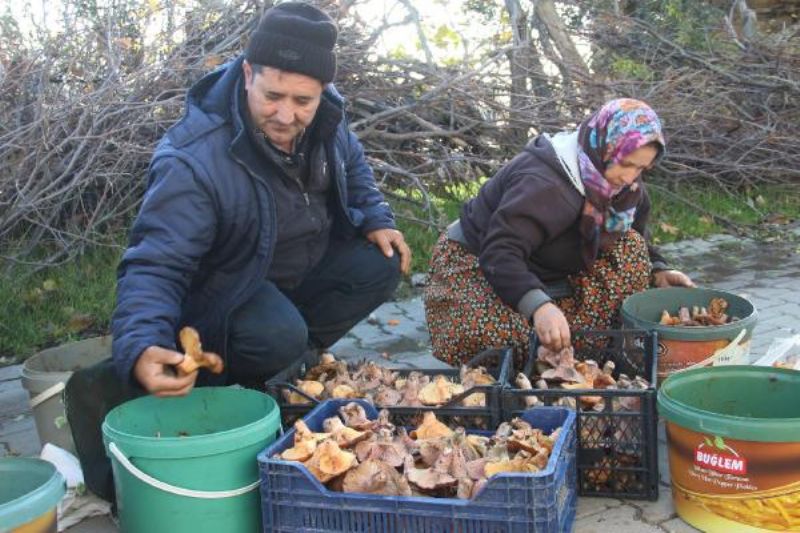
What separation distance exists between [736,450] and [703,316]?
38.8 inches

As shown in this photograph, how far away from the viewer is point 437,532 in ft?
6.27

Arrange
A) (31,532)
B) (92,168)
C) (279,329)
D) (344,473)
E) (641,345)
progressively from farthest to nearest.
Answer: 1. (92,168)
2. (641,345)
3. (279,329)
4. (344,473)
5. (31,532)

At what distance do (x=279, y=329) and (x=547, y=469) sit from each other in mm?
999

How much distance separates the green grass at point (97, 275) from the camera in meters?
4.11

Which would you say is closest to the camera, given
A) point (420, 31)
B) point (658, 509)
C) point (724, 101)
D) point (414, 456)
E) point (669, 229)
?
point (414, 456)

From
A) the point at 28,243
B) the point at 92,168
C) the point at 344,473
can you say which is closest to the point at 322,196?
the point at 344,473

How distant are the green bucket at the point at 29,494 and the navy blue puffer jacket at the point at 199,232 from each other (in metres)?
0.29

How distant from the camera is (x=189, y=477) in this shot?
2.01 metres

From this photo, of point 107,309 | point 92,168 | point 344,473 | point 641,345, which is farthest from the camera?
point 92,168

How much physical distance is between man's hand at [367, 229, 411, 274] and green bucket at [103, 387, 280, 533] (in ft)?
3.11

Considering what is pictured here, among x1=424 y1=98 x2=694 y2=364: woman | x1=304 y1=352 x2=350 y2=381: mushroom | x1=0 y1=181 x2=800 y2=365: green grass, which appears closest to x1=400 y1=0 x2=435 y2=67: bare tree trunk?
x1=0 y1=181 x2=800 y2=365: green grass

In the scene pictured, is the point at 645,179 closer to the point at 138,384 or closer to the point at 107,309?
the point at 107,309

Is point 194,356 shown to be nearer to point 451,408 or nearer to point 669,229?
point 451,408

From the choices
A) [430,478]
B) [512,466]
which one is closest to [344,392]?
[430,478]
